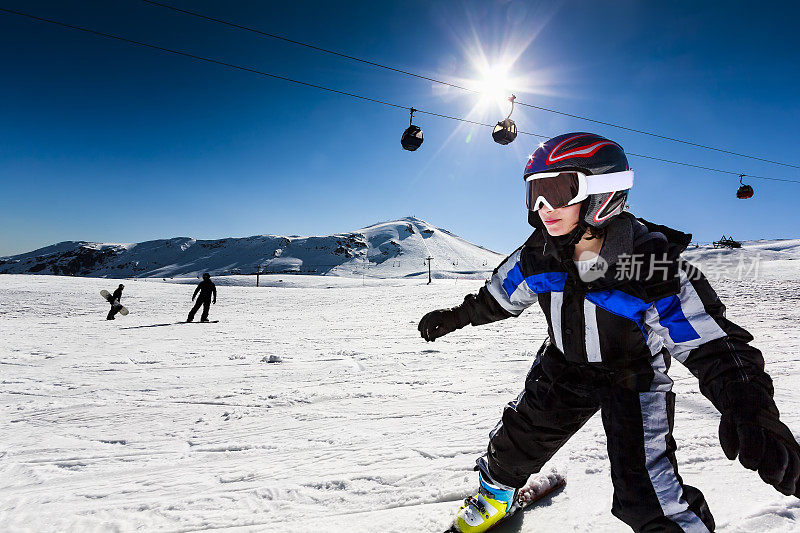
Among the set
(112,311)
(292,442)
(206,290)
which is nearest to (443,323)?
(292,442)

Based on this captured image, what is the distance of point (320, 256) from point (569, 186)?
154360 millimetres

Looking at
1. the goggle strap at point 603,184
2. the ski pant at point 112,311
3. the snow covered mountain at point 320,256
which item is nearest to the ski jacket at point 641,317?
the goggle strap at point 603,184

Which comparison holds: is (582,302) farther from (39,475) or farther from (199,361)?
(199,361)

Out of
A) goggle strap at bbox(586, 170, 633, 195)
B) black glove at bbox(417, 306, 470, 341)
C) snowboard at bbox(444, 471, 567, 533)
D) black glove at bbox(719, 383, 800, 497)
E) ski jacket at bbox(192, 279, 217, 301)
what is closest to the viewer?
black glove at bbox(719, 383, 800, 497)

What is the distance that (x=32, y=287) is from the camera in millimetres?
18688

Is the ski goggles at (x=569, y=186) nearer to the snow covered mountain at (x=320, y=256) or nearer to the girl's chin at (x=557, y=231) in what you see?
the girl's chin at (x=557, y=231)

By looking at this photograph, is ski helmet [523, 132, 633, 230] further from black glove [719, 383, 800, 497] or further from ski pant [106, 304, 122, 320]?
ski pant [106, 304, 122, 320]

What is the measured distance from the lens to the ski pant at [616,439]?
131cm

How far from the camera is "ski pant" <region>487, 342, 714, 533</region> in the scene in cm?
131

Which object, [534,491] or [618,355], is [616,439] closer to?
[618,355]

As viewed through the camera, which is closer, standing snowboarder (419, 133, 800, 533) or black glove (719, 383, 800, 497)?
black glove (719, 383, 800, 497)

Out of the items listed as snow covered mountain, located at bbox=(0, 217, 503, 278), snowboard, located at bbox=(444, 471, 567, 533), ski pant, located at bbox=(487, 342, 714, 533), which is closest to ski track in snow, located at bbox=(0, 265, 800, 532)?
snowboard, located at bbox=(444, 471, 567, 533)

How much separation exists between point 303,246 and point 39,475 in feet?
551

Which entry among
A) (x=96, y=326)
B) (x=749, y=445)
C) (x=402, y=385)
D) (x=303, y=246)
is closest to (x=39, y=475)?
(x=402, y=385)
